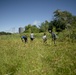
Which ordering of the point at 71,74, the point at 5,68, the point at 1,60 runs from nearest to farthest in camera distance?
the point at 71,74
the point at 5,68
the point at 1,60

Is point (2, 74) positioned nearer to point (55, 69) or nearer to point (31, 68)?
point (31, 68)

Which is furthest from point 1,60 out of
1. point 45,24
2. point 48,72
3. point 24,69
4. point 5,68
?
point 45,24

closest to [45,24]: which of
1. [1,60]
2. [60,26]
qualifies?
[60,26]

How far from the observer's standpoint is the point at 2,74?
655 centimetres

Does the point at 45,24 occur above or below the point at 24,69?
above

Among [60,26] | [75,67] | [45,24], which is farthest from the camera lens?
[45,24]

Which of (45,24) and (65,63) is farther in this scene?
(45,24)

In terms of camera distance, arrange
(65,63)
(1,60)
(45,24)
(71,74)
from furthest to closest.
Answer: (45,24) < (1,60) < (65,63) < (71,74)

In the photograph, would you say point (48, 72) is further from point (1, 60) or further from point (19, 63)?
point (1, 60)

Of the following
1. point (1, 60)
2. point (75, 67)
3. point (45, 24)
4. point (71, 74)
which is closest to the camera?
point (71, 74)

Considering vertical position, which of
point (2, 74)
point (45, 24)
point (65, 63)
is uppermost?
point (45, 24)

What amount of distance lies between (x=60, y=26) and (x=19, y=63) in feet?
205

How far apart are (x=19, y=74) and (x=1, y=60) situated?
2174 mm

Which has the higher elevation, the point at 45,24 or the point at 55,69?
the point at 45,24
